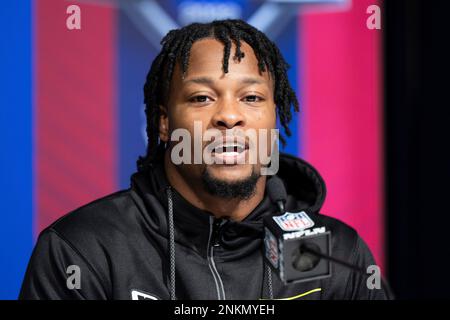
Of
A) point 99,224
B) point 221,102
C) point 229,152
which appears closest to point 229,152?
point 229,152

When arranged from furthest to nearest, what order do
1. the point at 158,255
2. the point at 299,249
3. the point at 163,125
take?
the point at 163,125
the point at 158,255
the point at 299,249

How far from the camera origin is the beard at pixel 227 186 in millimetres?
1330

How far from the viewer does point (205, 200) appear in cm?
142

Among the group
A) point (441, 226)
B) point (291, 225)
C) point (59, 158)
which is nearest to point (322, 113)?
point (441, 226)

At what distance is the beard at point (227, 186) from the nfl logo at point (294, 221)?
0.80 ft

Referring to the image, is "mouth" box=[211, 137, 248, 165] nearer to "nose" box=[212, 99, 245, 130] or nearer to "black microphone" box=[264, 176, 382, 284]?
"nose" box=[212, 99, 245, 130]

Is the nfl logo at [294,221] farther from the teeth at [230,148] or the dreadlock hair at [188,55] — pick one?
the dreadlock hair at [188,55]

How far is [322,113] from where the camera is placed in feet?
7.70

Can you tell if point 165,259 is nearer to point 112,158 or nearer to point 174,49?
point 174,49

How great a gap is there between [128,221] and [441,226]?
1.49 metres

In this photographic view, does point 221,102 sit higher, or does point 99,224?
point 221,102

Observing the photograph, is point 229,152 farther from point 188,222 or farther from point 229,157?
point 188,222

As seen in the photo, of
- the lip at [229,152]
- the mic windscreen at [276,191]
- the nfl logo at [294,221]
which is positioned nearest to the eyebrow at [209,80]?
the lip at [229,152]

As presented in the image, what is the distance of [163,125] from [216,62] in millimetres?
254
